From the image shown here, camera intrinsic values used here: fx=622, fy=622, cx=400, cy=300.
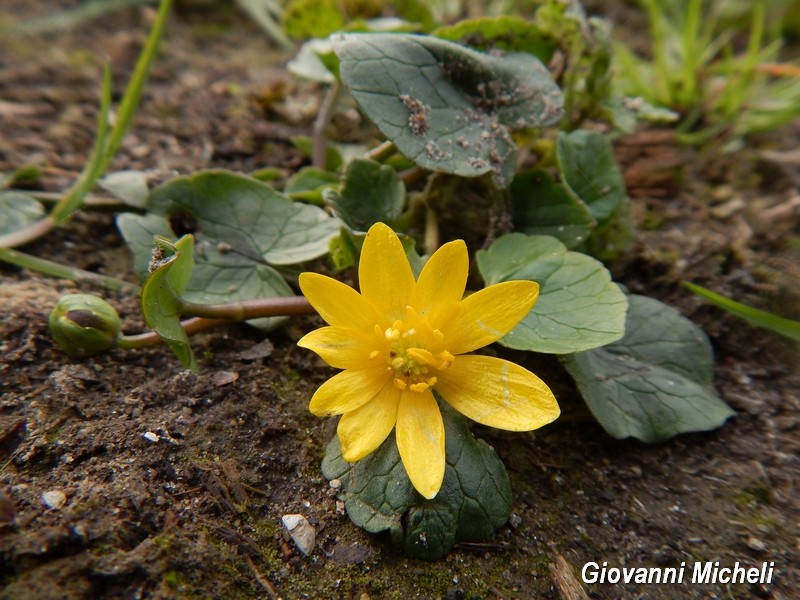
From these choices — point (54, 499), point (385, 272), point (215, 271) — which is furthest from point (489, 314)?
point (54, 499)

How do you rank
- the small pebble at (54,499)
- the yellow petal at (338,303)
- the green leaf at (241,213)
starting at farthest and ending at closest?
the green leaf at (241,213), the yellow petal at (338,303), the small pebble at (54,499)

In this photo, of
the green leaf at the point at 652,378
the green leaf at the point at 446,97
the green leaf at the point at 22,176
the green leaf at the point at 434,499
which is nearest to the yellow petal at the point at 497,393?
the green leaf at the point at 434,499

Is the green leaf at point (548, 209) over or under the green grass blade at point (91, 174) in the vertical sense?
under

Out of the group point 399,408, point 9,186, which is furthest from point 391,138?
point 9,186

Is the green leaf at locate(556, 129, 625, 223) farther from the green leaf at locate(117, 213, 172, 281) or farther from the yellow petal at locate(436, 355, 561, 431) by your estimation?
the green leaf at locate(117, 213, 172, 281)

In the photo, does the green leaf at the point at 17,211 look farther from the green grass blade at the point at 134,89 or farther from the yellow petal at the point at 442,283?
the yellow petal at the point at 442,283

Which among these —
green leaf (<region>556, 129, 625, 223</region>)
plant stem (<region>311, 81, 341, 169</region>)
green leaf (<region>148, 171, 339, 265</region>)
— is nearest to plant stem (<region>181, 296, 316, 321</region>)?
green leaf (<region>148, 171, 339, 265</region>)

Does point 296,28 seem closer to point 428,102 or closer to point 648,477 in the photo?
point 428,102
